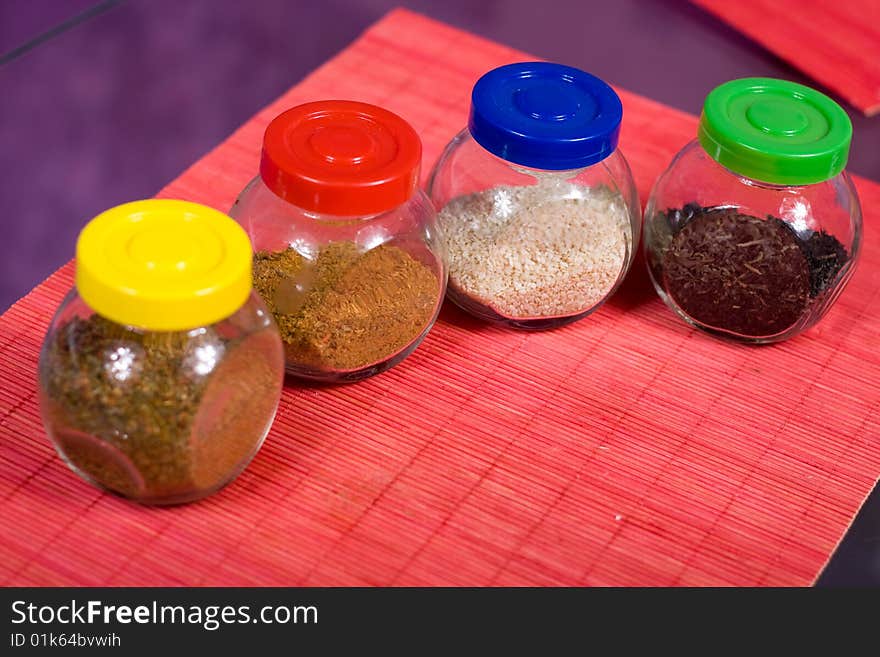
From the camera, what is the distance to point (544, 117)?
1.08 metres

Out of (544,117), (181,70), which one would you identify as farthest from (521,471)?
(181,70)

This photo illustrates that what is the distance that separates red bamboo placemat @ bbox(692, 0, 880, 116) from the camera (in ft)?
5.23

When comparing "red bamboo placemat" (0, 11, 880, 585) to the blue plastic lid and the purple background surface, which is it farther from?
the purple background surface

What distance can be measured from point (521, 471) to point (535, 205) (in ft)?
0.85

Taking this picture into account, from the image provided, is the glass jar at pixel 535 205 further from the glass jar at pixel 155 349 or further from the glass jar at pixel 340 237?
the glass jar at pixel 155 349

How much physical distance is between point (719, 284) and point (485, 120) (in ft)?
0.95

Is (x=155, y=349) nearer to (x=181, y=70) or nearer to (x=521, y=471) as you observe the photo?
(x=521, y=471)

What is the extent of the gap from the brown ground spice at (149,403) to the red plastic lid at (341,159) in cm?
13

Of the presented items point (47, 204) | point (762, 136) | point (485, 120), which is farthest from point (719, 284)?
point (47, 204)

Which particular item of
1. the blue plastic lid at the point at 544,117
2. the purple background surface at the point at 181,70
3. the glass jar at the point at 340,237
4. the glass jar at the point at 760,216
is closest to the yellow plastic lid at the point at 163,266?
the glass jar at the point at 340,237

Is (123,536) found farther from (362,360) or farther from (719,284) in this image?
(719,284)

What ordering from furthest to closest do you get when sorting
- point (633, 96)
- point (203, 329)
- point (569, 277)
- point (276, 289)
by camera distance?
point (633, 96)
point (569, 277)
point (276, 289)
point (203, 329)

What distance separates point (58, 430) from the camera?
2.99ft

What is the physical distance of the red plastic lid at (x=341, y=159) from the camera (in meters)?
0.97
